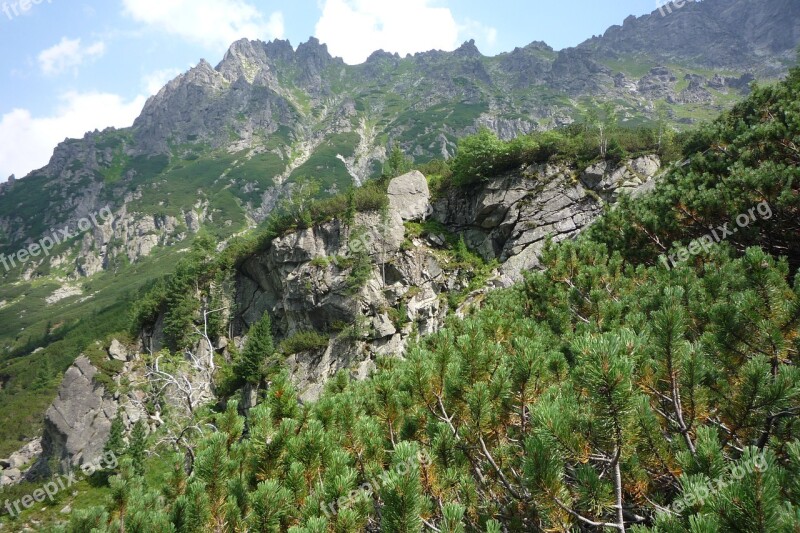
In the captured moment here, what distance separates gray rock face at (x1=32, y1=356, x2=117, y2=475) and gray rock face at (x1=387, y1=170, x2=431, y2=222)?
139 feet

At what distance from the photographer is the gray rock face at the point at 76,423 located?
141 feet

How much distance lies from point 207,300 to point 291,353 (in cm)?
2006

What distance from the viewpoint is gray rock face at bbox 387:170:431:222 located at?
49531mm

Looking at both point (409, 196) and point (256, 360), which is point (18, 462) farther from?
point (409, 196)

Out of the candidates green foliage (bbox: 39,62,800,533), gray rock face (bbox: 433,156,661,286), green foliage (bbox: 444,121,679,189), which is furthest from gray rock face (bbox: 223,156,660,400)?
green foliage (bbox: 39,62,800,533)

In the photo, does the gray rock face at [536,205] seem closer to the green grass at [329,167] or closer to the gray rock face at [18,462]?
the gray rock face at [18,462]

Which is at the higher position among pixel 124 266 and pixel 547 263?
pixel 124 266

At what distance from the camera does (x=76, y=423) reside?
45312mm

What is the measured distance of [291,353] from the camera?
4134 cm

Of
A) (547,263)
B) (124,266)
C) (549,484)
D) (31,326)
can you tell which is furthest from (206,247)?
(124,266)

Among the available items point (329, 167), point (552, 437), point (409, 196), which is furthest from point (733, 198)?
point (329, 167)

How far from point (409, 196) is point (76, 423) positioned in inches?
1931

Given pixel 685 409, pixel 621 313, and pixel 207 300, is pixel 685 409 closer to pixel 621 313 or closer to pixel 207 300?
pixel 621 313

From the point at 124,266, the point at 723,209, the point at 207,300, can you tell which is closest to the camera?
the point at 723,209
